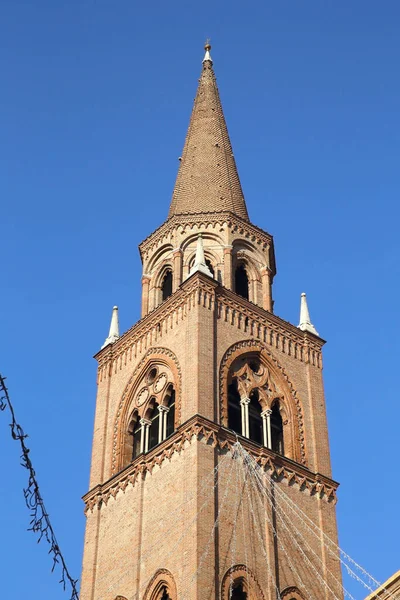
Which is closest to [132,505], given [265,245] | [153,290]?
[153,290]

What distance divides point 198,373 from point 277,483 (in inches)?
162

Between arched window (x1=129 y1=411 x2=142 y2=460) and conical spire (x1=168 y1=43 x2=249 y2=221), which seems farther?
conical spire (x1=168 y1=43 x2=249 y2=221)

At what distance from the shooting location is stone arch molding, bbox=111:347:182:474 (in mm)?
32438

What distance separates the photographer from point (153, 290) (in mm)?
37344

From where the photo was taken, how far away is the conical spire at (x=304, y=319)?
3628 centimetres

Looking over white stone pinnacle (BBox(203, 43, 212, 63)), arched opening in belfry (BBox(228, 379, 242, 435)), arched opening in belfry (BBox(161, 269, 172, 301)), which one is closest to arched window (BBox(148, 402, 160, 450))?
arched opening in belfry (BBox(228, 379, 242, 435))

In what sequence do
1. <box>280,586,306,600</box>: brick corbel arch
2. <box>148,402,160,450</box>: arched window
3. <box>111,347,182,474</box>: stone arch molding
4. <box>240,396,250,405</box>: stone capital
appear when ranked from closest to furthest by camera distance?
<box>280,586,306,600</box>: brick corbel arch → <box>240,396,250,405</box>: stone capital → <box>148,402,160,450</box>: arched window → <box>111,347,182,474</box>: stone arch molding

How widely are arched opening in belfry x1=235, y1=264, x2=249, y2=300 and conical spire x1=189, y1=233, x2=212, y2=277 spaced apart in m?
2.33

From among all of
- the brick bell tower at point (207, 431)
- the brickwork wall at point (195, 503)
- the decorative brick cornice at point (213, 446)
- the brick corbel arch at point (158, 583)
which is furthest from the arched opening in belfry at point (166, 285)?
the brick corbel arch at point (158, 583)

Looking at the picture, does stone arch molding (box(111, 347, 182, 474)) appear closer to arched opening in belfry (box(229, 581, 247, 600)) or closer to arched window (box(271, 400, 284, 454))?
arched window (box(271, 400, 284, 454))

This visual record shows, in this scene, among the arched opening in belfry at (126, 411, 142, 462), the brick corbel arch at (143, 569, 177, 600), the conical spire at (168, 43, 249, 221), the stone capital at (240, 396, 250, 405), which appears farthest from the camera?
the conical spire at (168, 43, 249, 221)

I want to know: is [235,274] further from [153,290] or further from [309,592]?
[309,592]

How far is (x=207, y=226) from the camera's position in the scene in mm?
37219

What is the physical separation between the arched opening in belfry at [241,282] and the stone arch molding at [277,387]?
143 inches
